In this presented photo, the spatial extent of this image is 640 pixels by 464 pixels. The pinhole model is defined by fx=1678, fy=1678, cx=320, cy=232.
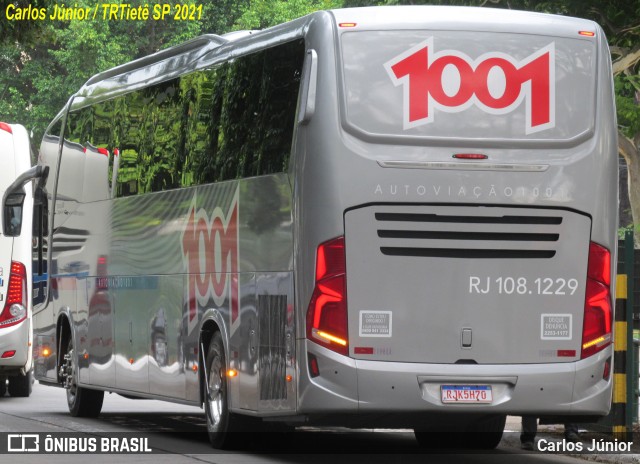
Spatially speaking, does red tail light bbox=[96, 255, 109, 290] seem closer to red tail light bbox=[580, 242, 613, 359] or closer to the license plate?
the license plate

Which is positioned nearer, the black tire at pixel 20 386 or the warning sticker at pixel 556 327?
the warning sticker at pixel 556 327

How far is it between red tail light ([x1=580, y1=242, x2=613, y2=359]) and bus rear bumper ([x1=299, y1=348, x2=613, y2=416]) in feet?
0.36

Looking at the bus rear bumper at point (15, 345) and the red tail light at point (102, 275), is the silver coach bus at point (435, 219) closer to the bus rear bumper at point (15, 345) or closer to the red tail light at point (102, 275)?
the red tail light at point (102, 275)

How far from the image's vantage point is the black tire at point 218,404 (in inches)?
578

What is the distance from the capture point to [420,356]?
41.0 ft

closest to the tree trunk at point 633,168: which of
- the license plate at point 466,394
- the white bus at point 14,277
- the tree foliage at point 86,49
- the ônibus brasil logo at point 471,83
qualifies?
the white bus at point 14,277

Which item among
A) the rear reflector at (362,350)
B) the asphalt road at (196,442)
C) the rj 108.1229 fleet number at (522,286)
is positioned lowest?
the asphalt road at (196,442)

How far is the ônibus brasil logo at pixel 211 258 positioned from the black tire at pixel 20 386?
9.02 meters

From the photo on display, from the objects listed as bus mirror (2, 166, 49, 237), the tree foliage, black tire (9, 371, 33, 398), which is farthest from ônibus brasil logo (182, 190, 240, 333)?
the tree foliage

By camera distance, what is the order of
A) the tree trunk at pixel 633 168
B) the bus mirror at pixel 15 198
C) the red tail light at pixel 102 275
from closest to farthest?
the red tail light at pixel 102 275
the bus mirror at pixel 15 198
the tree trunk at pixel 633 168

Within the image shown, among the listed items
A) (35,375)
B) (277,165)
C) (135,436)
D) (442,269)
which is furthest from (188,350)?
(35,375)

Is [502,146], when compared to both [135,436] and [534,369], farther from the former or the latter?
[135,436]

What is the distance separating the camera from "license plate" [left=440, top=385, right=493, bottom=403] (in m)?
12.5

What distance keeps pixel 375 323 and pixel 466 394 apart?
866 mm
